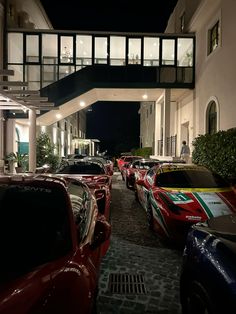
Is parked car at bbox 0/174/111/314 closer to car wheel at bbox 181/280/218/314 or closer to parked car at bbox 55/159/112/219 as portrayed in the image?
car wheel at bbox 181/280/218/314

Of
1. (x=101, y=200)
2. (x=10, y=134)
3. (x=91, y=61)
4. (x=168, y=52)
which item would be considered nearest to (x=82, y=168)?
(x=101, y=200)

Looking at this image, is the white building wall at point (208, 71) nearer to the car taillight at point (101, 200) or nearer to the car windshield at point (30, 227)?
the car taillight at point (101, 200)

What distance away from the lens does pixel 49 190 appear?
11.1 feet

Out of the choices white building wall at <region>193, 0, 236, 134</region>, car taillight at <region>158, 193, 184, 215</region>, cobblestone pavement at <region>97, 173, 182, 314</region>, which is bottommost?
cobblestone pavement at <region>97, 173, 182, 314</region>

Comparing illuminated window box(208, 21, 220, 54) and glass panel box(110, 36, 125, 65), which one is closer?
illuminated window box(208, 21, 220, 54)

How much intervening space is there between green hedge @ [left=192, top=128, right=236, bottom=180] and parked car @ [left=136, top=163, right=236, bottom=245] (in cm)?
342

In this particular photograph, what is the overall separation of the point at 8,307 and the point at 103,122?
92785 millimetres

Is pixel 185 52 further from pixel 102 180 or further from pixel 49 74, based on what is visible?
pixel 102 180

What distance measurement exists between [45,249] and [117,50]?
22157 mm

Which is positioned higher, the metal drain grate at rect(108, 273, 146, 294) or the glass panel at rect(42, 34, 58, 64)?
the glass panel at rect(42, 34, 58, 64)

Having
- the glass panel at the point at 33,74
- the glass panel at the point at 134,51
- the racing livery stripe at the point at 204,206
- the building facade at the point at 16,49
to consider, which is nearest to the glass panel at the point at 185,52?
the glass panel at the point at 134,51

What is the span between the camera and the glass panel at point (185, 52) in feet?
73.9

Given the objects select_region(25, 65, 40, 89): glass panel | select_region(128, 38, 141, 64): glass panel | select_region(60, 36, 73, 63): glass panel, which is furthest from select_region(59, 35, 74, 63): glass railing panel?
select_region(128, 38, 141, 64): glass panel

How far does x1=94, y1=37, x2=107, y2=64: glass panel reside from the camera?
2299 centimetres
